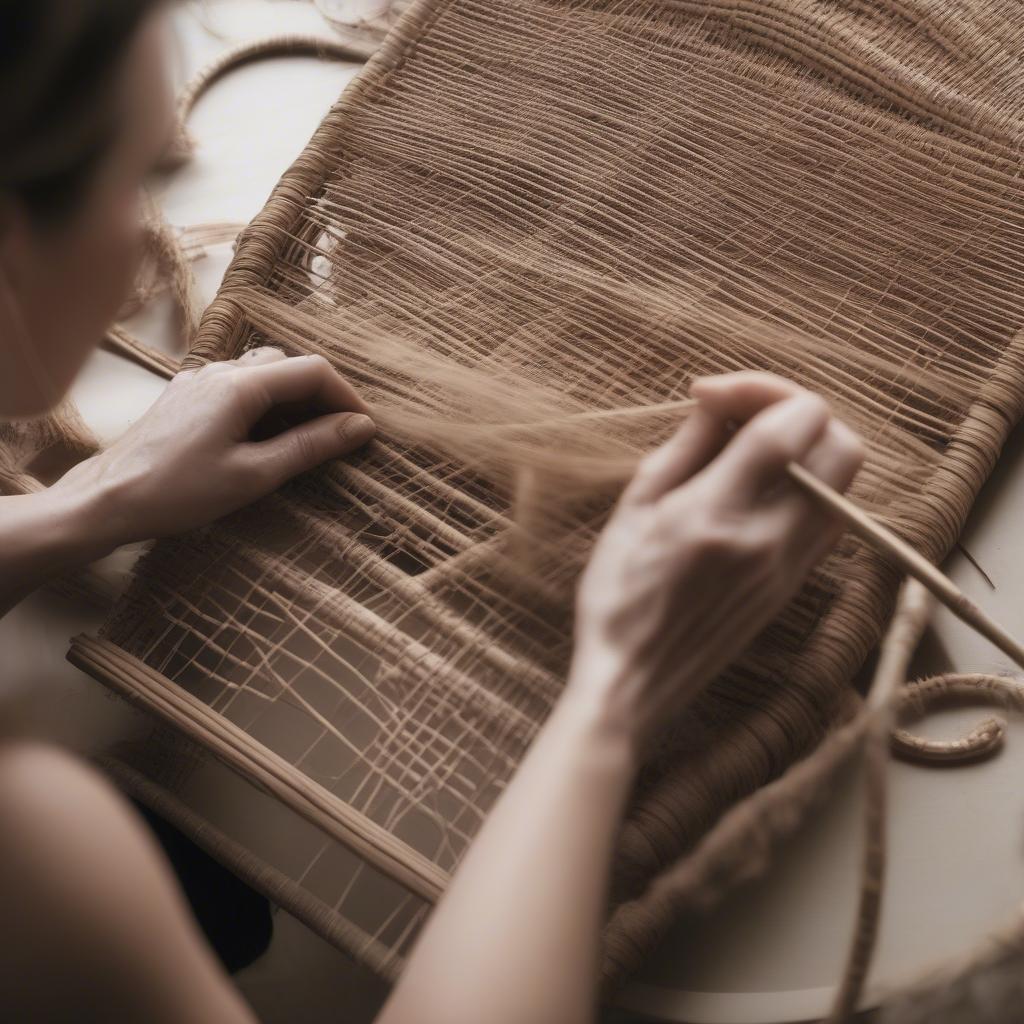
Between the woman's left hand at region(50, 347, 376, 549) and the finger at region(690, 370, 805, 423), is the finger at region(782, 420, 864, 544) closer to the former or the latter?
the finger at region(690, 370, 805, 423)

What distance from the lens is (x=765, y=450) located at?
26.4 inches

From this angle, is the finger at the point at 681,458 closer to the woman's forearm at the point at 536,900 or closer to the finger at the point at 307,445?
the woman's forearm at the point at 536,900

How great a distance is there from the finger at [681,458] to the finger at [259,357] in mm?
421

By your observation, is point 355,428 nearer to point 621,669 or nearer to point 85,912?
point 621,669

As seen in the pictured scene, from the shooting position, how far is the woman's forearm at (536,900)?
0.58m

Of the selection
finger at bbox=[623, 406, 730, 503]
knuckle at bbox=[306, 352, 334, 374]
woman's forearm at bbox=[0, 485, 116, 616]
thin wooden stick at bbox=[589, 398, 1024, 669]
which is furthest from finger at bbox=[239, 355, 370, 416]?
thin wooden stick at bbox=[589, 398, 1024, 669]

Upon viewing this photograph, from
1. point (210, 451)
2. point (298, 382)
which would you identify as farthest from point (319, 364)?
point (210, 451)

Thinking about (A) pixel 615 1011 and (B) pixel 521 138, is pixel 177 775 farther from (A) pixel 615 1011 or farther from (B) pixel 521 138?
(B) pixel 521 138

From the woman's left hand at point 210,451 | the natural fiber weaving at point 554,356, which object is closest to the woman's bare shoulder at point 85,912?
the natural fiber weaving at point 554,356

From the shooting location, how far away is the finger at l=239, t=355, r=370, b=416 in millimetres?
916

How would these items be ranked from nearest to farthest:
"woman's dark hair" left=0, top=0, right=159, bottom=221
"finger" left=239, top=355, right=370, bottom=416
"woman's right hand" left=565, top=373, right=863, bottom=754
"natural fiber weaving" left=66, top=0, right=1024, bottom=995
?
"woman's dark hair" left=0, top=0, right=159, bottom=221, "woman's right hand" left=565, top=373, right=863, bottom=754, "natural fiber weaving" left=66, top=0, right=1024, bottom=995, "finger" left=239, top=355, right=370, bottom=416

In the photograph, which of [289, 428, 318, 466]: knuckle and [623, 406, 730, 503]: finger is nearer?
[623, 406, 730, 503]: finger

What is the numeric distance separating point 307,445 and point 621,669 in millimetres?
400

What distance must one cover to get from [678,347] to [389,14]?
104 centimetres
